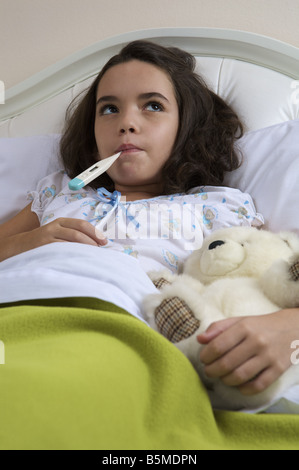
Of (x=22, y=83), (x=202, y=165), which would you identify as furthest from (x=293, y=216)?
(x=22, y=83)

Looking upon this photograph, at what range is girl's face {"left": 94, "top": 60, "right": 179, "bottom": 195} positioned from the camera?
1145mm

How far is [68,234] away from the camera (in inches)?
37.1

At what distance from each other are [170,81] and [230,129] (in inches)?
7.6

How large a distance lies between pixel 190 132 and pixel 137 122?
0.60ft

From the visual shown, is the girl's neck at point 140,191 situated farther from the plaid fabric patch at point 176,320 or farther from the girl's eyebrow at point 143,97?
the plaid fabric patch at point 176,320

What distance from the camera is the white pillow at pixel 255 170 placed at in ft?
3.60

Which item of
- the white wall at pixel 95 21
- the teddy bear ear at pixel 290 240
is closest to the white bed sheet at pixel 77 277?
the teddy bear ear at pixel 290 240

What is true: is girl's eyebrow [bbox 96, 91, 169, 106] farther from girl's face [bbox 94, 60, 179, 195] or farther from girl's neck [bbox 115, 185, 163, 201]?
girl's neck [bbox 115, 185, 163, 201]

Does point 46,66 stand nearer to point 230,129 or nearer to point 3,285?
point 230,129

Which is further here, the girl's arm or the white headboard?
the white headboard

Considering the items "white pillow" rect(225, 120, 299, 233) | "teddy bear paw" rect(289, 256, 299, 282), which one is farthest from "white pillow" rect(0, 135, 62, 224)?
"teddy bear paw" rect(289, 256, 299, 282)

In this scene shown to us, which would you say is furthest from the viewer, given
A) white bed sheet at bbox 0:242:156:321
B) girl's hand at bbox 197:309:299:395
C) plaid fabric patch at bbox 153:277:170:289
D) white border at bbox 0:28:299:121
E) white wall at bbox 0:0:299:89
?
white wall at bbox 0:0:299:89

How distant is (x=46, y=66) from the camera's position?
1.68 meters

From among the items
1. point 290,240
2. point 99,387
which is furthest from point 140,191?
point 99,387
